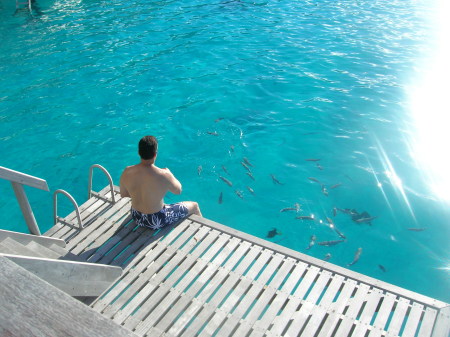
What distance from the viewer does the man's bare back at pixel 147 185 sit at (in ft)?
18.5

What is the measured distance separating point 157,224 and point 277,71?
951 centimetres

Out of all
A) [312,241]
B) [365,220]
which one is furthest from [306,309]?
[365,220]

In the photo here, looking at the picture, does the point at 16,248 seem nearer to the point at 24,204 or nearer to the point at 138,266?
the point at 24,204

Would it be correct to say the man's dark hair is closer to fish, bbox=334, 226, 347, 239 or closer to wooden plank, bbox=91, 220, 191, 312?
wooden plank, bbox=91, 220, 191, 312

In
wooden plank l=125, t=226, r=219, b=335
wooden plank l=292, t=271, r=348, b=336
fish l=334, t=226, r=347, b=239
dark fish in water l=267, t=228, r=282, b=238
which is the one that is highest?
wooden plank l=125, t=226, r=219, b=335

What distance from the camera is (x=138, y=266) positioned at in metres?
5.61

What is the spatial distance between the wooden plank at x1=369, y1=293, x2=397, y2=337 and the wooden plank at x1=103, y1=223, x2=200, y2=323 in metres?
2.79

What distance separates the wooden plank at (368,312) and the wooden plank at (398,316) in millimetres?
235

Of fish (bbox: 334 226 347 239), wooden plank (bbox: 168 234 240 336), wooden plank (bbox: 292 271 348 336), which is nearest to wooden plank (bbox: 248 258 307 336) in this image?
wooden plank (bbox: 292 271 348 336)

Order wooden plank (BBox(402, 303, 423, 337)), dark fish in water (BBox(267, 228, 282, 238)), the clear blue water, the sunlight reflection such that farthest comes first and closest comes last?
the sunlight reflection → the clear blue water → dark fish in water (BBox(267, 228, 282, 238)) → wooden plank (BBox(402, 303, 423, 337))

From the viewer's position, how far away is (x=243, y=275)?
5.46 m

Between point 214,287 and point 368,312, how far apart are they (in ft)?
6.67

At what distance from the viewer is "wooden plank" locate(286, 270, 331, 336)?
4.68 m

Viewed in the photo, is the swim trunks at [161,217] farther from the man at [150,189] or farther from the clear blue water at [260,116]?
the clear blue water at [260,116]
